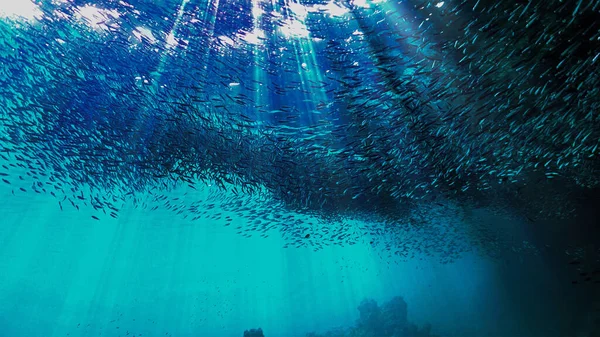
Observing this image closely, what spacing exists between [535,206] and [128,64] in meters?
20.1

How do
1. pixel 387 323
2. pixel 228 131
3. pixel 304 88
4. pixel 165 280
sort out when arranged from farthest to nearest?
1. pixel 165 280
2. pixel 387 323
3. pixel 228 131
4. pixel 304 88

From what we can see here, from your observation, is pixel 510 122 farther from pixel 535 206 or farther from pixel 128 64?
pixel 535 206

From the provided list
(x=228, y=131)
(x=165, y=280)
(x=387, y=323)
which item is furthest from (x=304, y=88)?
(x=165, y=280)

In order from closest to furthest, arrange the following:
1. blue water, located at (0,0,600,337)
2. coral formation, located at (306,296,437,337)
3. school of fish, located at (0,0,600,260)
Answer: school of fish, located at (0,0,600,260), blue water, located at (0,0,600,337), coral formation, located at (306,296,437,337)

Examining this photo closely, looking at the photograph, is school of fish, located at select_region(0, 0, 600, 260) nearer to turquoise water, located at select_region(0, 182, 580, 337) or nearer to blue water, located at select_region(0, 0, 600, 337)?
→ blue water, located at select_region(0, 0, 600, 337)

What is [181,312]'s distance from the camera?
81000 millimetres

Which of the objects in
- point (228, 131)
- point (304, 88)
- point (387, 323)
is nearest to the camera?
point (304, 88)

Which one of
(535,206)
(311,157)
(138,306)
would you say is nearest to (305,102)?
(311,157)

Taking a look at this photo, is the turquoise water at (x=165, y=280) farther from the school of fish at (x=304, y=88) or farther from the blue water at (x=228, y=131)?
the school of fish at (x=304, y=88)

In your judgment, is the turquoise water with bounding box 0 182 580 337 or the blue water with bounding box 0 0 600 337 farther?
the turquoise water with bounding box 0 182 580 337

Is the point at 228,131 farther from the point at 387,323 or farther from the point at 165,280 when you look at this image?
the point at 165,280

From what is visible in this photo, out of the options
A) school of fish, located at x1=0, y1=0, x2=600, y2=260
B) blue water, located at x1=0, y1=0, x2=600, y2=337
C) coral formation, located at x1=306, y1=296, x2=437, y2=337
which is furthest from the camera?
coral formation, located at x1=306, y1=296, x2=437, y2=337

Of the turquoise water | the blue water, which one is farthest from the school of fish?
the turquoise water

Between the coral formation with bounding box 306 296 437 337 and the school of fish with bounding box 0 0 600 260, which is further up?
the school of fish with bounding box 0 0 600 260
